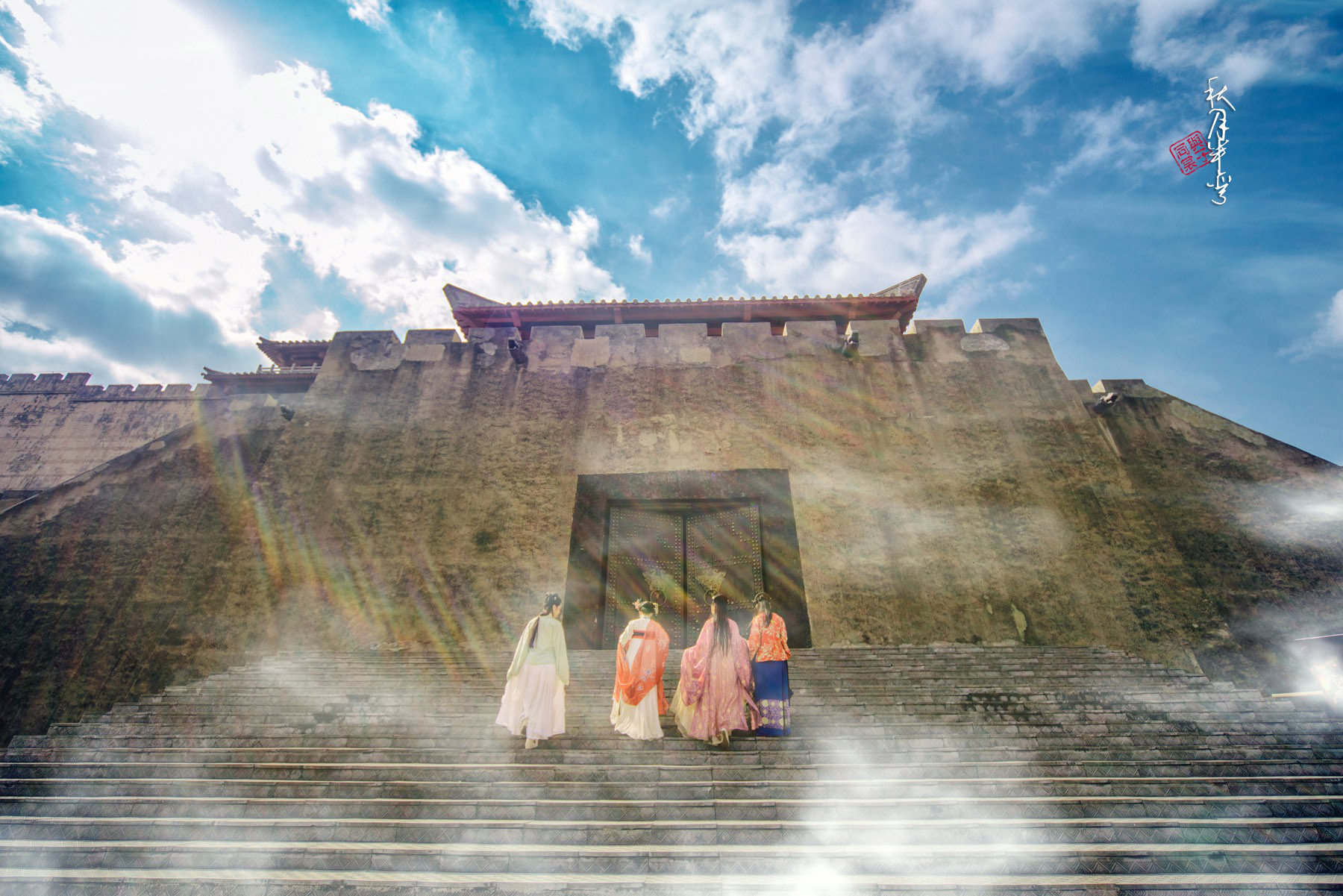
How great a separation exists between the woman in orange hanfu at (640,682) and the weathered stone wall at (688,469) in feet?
10.8

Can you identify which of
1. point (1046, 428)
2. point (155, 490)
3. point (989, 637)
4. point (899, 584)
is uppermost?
point (1046, 428)

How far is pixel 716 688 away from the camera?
4.45 m

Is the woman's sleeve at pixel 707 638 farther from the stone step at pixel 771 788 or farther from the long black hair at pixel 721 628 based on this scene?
the stone step at pixel 771 788

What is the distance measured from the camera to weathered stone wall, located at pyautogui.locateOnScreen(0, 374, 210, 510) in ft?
43.5

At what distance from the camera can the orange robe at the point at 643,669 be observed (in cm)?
450

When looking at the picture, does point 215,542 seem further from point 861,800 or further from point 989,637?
point 989,637

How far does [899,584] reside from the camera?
7.55 metres

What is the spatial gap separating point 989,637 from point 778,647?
4302mm

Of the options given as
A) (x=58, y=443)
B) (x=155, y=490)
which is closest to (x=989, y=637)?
(x=155, y=490)

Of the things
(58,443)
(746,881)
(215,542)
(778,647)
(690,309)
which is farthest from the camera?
(58,443)

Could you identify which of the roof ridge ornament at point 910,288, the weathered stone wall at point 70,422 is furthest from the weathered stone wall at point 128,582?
the roof ridge ornament at point 910,288

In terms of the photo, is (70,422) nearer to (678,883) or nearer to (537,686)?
(537,686)

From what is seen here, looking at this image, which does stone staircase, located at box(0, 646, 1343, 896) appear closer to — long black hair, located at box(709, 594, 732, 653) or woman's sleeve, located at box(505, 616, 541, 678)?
woman's sleeve, located at box(505, 616, 541, 678)

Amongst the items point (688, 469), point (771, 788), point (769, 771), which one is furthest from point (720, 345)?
point (771, 788)
